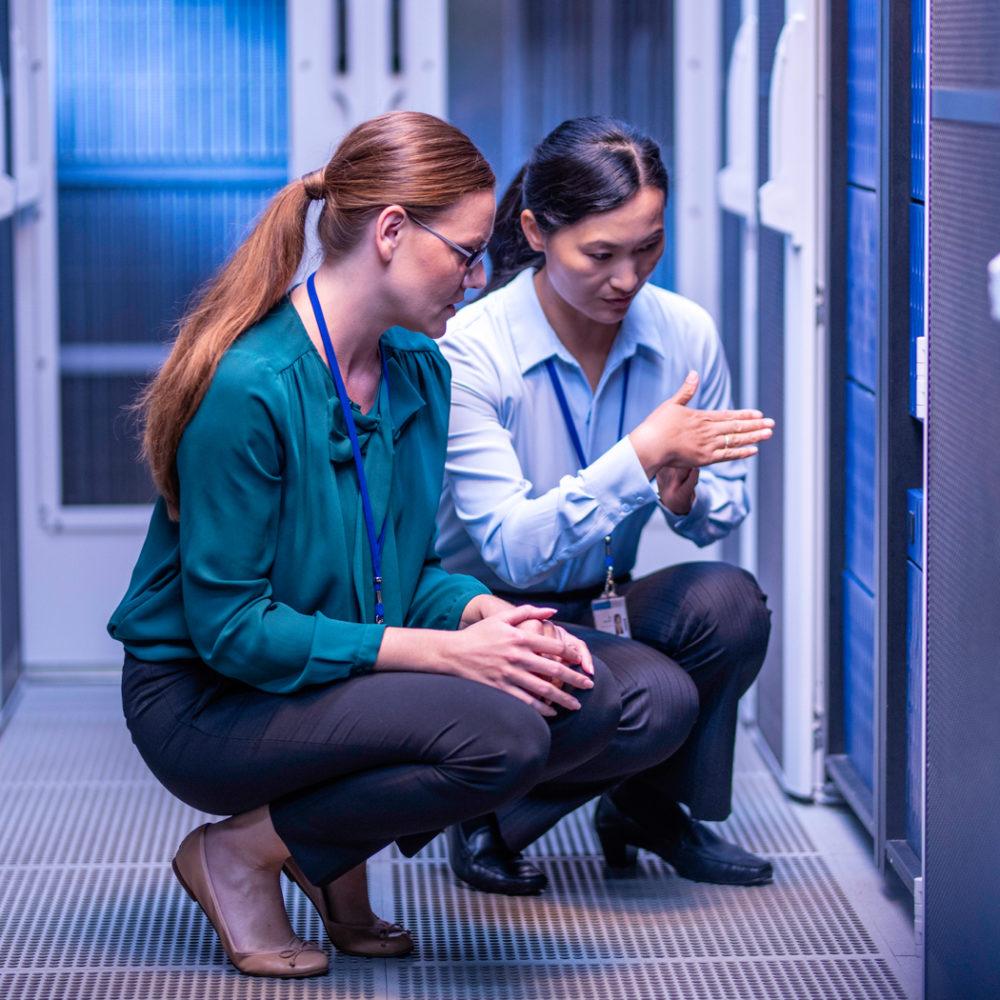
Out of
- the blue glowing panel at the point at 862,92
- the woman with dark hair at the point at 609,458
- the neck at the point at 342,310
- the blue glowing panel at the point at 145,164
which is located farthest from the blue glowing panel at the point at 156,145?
the neck at the point at 342,310

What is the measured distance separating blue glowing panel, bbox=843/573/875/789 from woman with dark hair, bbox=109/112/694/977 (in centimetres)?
63

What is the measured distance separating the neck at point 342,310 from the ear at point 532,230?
0.38 meters

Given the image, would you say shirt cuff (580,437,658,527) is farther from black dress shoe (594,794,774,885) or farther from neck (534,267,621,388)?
black dress shoe (594,794,774,885)

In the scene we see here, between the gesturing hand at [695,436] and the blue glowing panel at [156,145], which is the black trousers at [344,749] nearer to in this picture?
the gesturing hand at [695,436]

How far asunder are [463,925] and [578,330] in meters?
0.86

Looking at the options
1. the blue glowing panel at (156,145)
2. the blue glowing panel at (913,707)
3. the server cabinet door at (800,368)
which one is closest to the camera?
the blue glowing panel at (913,707)

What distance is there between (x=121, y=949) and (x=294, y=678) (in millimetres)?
530

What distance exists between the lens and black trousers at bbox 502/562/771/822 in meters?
2.47

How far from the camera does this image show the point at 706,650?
247cm

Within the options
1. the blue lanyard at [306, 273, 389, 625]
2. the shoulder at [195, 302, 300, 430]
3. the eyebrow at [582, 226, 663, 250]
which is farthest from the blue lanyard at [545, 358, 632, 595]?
the shoulder at [195, 302, 300, 430]

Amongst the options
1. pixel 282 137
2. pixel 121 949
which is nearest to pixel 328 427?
pixel 121 949

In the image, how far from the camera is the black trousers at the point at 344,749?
→ 6.71ft

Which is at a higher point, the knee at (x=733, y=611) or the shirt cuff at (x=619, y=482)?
the shirt cuff at (x=619, y=482)

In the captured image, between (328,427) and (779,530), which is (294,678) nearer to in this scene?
(328,427)
